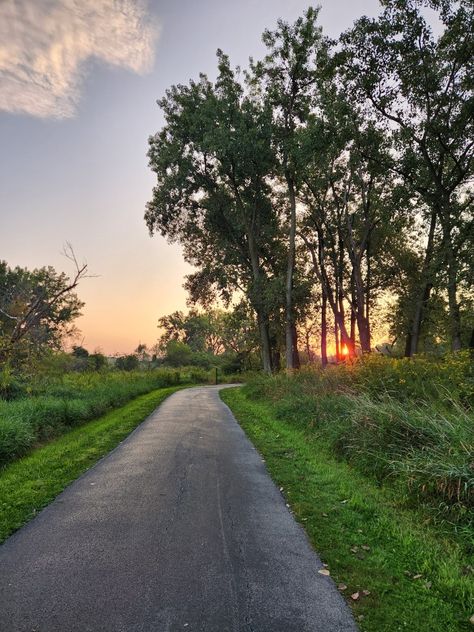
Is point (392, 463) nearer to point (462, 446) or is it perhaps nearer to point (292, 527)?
point (462, 446)

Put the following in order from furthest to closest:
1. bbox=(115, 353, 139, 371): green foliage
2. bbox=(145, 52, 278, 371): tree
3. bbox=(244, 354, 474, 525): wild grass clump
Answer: bbox=(115, 353, 139, 371): green foliage, bbox=(145, 52, 278, 371): tree, bbox=(244, 354, 474, 525): wild grass clump

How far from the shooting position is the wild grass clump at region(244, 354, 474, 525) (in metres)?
5.26

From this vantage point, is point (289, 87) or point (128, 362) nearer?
point (289, 87)

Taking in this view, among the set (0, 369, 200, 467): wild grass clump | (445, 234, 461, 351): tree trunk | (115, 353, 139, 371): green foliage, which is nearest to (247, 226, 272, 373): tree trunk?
(0, 369, 200, 467): wild grass clump

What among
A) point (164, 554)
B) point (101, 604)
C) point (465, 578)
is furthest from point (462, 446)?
point (101, 604)

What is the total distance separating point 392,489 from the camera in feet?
20.0

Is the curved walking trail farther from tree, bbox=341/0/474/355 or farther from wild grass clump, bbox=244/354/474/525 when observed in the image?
tree, bbox=341/0/474/355

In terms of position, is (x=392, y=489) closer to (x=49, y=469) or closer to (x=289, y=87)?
(x=49, y=469)

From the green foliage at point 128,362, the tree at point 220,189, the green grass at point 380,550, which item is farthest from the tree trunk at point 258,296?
the green grass at point 380,550

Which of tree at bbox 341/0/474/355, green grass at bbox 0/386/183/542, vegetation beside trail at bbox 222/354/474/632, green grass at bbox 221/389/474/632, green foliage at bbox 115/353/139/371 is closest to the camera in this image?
green grass at bbox 221/389/474/632

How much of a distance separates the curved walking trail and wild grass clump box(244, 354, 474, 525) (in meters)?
1.87

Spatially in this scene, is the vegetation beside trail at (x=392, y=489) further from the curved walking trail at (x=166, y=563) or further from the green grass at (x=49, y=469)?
the green grass at (x=49, y=469)

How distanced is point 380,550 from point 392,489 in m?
1.83

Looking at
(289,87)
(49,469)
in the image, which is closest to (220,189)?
(289,87)
